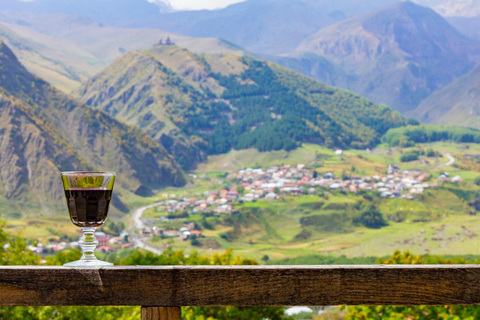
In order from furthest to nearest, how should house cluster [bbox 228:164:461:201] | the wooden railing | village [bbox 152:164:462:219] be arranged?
house cluster [bbox 228:164:461:201] → village [bbox 152:164:462:219] → the wooden railing

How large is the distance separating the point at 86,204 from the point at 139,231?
87.0 m

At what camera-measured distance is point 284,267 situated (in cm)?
148

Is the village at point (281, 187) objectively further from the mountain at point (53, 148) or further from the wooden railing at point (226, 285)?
the wooden railing at point (226, 285)

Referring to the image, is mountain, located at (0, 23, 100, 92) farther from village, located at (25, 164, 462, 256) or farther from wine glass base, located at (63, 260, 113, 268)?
wine glass base, located at (63, 260, 113, 268)

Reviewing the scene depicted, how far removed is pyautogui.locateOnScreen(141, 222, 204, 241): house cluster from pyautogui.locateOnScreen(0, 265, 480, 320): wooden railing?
83178 mm

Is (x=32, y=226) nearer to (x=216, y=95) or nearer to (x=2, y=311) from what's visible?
(x=2, y=311)

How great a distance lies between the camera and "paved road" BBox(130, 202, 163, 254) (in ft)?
266

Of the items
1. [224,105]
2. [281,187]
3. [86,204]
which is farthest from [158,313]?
[224,105]

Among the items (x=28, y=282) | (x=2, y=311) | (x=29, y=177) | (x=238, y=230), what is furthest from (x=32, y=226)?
(x=28, y=282)

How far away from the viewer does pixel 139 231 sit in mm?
86812

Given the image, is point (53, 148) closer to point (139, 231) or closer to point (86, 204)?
point (139, 231)

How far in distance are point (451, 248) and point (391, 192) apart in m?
28.3

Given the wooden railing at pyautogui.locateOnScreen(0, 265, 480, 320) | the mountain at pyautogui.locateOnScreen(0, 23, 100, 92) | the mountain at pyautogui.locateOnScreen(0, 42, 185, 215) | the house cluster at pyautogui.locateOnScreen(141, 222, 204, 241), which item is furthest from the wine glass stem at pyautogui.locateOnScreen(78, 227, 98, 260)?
the mountain at pyautogui.locateOnScreen(0, 23, 100, 92)

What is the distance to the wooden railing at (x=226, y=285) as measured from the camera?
147 centimetres
